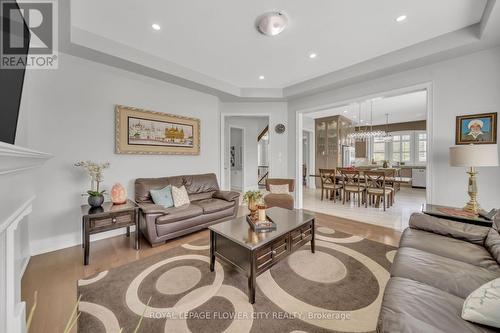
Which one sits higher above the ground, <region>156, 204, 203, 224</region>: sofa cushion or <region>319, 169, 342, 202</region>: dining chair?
<region>319, 169, 342, 202</region>: dining chair

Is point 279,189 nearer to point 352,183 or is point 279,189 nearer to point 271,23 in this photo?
point 352,183

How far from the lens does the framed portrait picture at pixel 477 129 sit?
2611 millimetres

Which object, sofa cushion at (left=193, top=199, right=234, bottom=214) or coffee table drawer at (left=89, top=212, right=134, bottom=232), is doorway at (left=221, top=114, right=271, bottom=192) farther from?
coffee table drawer at (left=89, top=212, right=134, bottom=232)

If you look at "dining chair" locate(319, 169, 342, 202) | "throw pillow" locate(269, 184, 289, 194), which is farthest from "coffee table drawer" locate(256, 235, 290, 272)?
"dining chair" locate(319, 169, 342, 202)

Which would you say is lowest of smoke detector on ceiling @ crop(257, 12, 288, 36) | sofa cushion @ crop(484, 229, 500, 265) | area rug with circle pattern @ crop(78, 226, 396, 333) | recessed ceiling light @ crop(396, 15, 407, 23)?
area rug with circle pattern @ crop(78, 226, 396, 333)

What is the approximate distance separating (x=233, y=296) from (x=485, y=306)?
Answer: 1.56 metres

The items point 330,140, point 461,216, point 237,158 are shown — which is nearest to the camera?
point 461,216

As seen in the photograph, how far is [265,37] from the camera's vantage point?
2.69 metres

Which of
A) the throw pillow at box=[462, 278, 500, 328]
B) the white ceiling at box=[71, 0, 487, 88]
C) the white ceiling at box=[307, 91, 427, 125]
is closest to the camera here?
the throw pillow at box=[462, 278, 500, 328]

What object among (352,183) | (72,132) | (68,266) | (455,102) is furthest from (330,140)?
(68,266)

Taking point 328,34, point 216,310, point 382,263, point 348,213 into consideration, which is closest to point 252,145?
point 348,213

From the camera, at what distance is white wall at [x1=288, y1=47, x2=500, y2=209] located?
2.64 meters

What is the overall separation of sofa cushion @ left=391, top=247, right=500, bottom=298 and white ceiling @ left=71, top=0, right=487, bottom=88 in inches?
99.4

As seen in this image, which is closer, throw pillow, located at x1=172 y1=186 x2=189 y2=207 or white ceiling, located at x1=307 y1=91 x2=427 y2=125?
throw pillow, located at x1=172 y1=186 x2=189 y2=207
